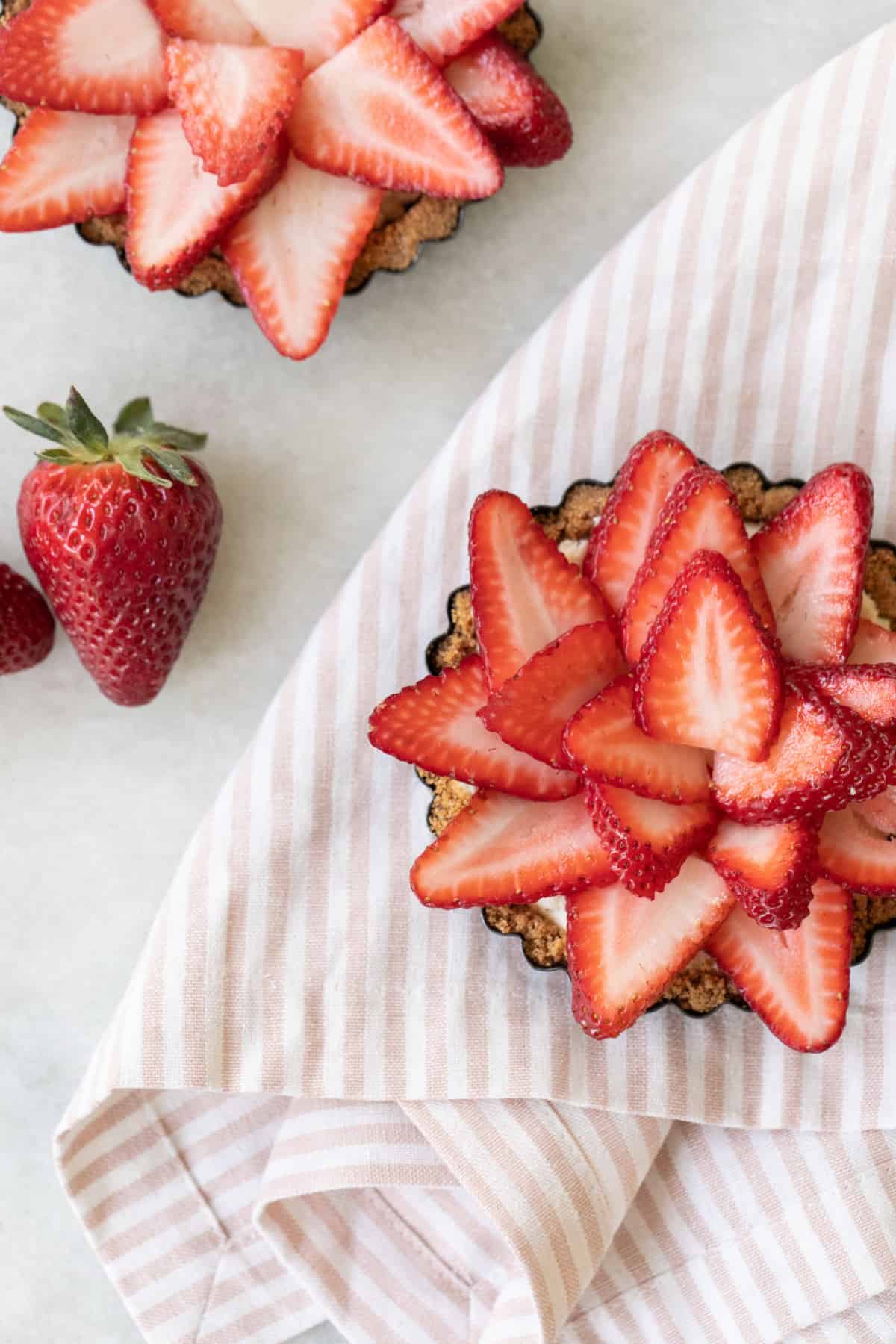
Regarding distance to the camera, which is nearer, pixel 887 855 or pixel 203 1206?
pixel 887 855

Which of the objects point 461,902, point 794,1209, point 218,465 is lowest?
point 794,1209

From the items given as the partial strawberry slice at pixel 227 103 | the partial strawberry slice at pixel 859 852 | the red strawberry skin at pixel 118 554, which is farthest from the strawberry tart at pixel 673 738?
the partial strawberry slice at pixel 227 103

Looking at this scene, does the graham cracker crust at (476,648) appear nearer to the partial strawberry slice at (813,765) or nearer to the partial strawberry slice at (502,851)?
the partial strawberry slice at (502,851)

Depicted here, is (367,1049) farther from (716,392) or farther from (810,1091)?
(716,392)

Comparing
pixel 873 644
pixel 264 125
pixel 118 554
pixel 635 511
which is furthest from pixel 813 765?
pixel 264 125

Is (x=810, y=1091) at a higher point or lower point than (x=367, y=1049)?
lower

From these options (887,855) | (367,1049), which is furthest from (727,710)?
(367,1049)

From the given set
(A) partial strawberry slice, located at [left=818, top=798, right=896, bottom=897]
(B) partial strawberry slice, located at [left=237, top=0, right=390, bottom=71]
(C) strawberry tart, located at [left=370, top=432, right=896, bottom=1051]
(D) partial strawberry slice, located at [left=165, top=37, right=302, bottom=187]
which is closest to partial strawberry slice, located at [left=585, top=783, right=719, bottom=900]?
(C) strawberry tart, located at [left=370, top=432, right=896, bottom=1051]

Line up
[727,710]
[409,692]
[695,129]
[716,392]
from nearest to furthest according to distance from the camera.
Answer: [727,710] → [409,692] → [716,392] → [695,129]
